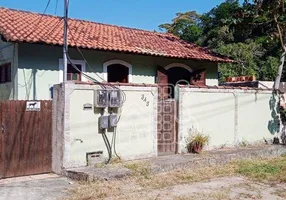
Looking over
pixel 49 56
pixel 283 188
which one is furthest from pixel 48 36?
pixel 283 188

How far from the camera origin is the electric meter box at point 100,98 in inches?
340

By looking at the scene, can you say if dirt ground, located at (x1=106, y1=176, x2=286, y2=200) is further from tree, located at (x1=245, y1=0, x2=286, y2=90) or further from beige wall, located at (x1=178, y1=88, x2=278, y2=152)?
tree, located at (x1=245, y1=0, x2=286, y2=90)

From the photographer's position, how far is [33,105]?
8172 mm

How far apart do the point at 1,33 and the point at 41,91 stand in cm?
218

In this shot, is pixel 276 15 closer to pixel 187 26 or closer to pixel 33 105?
pixel 33 105

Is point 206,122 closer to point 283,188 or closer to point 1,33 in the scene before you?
point 283,188

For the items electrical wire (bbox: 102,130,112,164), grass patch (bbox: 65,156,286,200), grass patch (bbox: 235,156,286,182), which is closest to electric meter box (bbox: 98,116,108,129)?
electrical wire (bbox: 102,130,112,164)

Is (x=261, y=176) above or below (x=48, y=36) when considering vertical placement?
below

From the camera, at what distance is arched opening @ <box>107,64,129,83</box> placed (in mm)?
13844

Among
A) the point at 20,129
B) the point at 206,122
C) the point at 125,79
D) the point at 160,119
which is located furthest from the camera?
the point at 125,79

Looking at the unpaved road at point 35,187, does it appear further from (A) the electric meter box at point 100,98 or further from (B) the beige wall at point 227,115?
(B) the beige wall at point 227,115

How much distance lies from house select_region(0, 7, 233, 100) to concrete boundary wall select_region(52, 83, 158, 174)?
9.87 feet

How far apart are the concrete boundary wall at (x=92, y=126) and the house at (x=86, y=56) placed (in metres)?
3.01

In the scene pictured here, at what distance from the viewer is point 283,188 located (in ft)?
24.0
